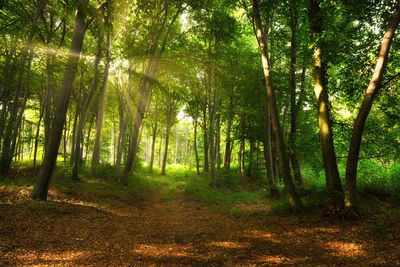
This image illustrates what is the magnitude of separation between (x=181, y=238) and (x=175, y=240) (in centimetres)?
21

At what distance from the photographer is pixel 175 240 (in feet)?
15.9

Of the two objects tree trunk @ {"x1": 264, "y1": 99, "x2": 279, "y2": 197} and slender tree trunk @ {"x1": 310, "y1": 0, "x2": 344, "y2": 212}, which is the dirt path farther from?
tree trunk @ {"x1": 264, "y1": 99, "x2": 279, "y2": 197}

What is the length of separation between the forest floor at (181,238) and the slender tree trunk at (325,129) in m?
0.78

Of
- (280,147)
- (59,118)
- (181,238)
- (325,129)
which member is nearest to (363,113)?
(325,129)

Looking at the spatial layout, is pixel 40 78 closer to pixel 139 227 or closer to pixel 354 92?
pixel 139 227

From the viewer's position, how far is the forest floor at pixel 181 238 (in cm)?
354

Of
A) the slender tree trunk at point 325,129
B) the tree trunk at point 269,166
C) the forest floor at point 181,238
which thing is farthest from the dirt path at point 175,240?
the tree trunk at point 269,166

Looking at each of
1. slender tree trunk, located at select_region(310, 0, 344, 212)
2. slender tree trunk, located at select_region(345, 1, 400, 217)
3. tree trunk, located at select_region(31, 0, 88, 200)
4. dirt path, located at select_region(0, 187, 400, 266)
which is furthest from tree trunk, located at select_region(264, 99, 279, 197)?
tree trunk, located at select_region(31, 0, 88, 200)

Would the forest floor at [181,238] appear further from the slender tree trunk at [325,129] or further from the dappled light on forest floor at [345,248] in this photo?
the slender tree trunk at [325,129]

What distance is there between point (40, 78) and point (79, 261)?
53.5ft

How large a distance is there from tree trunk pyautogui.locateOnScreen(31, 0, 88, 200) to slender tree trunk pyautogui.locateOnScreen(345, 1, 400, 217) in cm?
902

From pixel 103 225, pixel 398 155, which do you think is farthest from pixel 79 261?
pixel 398 155

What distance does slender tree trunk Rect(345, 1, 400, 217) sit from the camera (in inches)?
177

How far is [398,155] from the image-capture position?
20.1 ft
